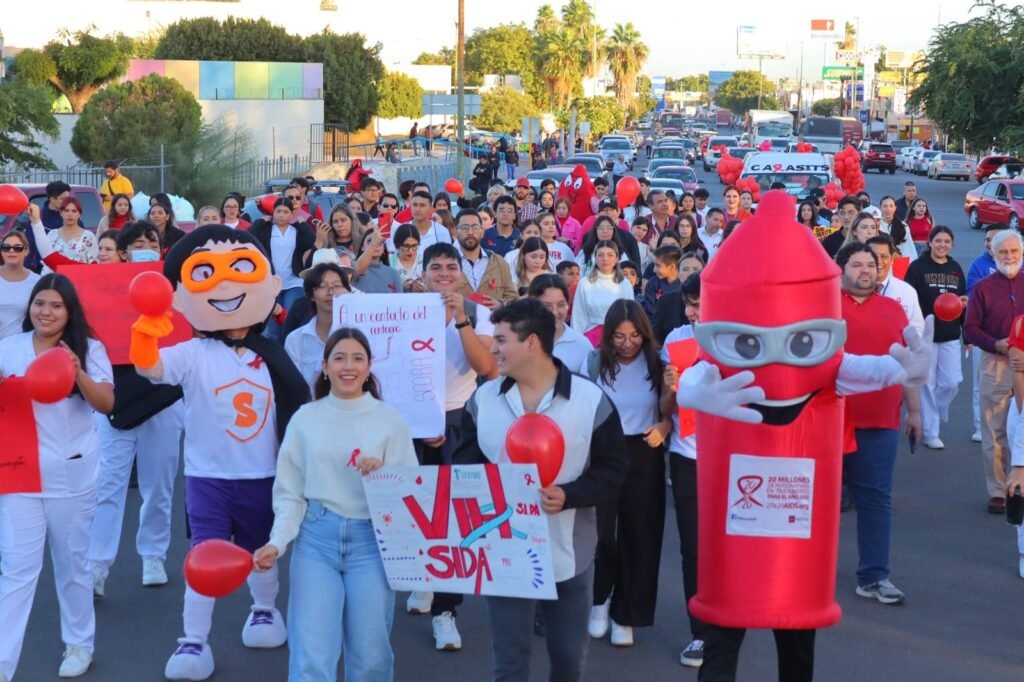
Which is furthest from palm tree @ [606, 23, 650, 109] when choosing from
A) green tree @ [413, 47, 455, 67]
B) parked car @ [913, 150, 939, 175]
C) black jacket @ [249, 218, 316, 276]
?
black jacket @ [249, 218, 316, 276]

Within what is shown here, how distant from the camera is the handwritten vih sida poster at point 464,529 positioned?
4.73 meters

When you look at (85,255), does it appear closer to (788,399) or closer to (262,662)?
(262,662)

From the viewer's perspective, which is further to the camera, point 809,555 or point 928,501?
point 928,501

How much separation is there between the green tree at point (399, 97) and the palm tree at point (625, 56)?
26793 millimetres

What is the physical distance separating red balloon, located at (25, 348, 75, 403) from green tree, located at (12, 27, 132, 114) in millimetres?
41511

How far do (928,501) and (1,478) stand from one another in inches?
251

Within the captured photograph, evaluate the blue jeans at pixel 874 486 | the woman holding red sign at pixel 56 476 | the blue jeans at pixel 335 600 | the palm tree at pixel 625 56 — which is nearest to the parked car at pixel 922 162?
the palm tree at pixel 625 56

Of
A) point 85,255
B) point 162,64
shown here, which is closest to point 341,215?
point 85,255

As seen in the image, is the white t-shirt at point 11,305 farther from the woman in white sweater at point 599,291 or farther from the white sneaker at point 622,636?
the white sneaker at point 622,636

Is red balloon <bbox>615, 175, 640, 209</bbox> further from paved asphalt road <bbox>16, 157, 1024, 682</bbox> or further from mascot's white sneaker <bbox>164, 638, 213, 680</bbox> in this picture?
mascot's white sneaker <bbox>164, 638, 213, 680</bbox>

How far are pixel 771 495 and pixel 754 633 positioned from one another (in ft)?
7.61

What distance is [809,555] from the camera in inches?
190

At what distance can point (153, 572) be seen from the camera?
7469mm

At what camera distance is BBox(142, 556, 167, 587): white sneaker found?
745 cm
